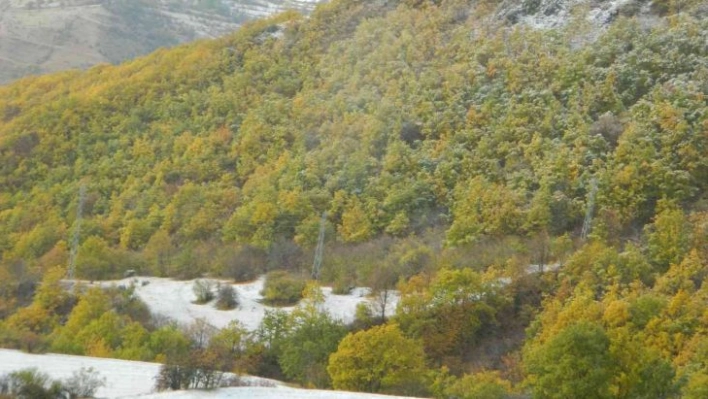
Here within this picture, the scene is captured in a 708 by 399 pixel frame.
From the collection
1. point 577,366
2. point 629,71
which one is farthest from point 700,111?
point 577,366

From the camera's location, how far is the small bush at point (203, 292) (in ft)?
164

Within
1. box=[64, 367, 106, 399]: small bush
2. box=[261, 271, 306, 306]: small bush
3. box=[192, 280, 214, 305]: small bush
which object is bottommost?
box=[192, 280, 214, 305]: small bush

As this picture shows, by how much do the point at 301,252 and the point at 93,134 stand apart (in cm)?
2775

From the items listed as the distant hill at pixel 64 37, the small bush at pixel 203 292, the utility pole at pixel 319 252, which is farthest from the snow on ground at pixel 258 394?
the distant hill at pixel 64 37

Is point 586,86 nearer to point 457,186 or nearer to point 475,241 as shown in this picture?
point 457,186

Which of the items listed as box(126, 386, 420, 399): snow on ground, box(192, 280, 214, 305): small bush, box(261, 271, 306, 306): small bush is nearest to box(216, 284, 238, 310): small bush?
box(192, 280, 214, 305): small bush

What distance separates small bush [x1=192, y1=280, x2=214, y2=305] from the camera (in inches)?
1966

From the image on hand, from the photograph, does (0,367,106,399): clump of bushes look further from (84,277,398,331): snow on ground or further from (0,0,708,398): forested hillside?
(84,277,398,331): snow on ground

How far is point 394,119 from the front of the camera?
6347 centimetres

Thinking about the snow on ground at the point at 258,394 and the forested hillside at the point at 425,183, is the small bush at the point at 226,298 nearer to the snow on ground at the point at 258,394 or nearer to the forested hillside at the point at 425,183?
the forested hillside at the point at 425,183

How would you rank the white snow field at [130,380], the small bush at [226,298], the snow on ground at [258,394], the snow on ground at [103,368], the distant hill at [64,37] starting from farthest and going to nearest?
the distant hill at [64,37] < the small bush at [226,298] < the snow on ground at [103,368] < the white snow field at [130,380] < the snow on ground at [258,394]

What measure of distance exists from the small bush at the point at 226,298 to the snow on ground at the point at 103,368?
13.4 metres

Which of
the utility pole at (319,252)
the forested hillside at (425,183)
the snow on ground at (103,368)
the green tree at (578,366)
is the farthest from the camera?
the utility pole at (319,252)

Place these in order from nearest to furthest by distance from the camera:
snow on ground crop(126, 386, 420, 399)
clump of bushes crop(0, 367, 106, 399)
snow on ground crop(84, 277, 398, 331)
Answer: clump of bushes crop(0, 367, 106, 399)
snow on ground crop(126, 386, 420, 399)
snow on ground crop(84, 277, 398, 331)
